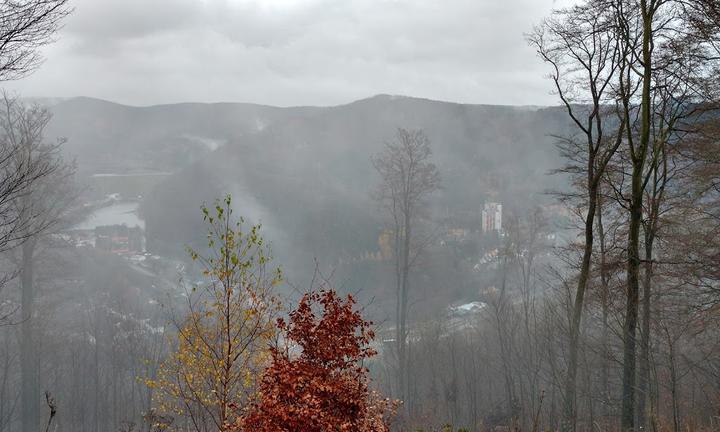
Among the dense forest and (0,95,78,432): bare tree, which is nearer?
the dense forest

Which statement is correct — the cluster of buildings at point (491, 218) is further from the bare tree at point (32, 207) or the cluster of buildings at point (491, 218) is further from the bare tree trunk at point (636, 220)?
the bare tree trunk at point (636, 220)

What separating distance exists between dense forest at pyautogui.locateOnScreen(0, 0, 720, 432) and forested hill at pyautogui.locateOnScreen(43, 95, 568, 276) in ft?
0.83

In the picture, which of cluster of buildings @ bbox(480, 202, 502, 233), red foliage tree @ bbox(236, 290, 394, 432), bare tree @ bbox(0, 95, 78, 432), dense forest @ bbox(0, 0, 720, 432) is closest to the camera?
red foliage tree @ bbox(236, 290, 394, 432)

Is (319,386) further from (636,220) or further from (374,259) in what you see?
(374,259)

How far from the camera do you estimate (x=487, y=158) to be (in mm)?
58531

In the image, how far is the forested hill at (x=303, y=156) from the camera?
1826 inches

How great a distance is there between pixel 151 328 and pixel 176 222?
15407 mm

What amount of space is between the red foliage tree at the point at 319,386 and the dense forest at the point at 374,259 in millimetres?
32

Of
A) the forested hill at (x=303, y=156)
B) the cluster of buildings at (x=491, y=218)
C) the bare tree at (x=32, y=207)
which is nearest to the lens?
the bare tree at (x=32, y=207)

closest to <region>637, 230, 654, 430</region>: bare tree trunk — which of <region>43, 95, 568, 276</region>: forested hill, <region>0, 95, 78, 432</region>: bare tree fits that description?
<region>0, 95, 78, 432</region>: bare tree

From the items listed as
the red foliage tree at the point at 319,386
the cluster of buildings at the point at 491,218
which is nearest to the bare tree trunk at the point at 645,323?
the red foliage tree at the point at 319,386

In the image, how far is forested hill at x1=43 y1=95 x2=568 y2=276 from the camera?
152 feet

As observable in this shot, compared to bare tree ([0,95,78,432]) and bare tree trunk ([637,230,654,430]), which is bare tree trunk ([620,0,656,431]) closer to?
bare tree trunk ([637,230,654,430])

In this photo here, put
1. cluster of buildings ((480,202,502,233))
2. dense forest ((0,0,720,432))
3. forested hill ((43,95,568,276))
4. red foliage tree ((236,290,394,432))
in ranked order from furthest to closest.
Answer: cluster of buildings ((480,202,502,233))
forested hill ((43,95,568,276))
dense forest ((0,0,720,432))
red foliage tree ((236,290,394,432))
